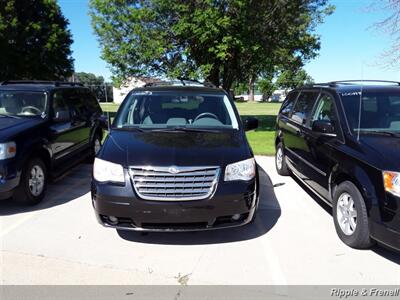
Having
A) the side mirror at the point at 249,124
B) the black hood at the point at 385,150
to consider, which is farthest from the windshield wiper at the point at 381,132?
the side mirror at the point at 249,124

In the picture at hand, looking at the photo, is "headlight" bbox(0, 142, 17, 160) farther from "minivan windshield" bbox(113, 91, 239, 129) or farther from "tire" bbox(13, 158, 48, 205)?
"minivan windshield" bbox(113, 91, 239, 129)

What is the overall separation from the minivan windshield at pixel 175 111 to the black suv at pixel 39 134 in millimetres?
1400

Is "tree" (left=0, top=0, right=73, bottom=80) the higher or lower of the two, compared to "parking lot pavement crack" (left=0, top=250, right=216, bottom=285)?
higher

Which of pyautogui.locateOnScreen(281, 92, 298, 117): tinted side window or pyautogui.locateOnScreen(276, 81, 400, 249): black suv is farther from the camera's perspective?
pyautogui.locateOnScreen(281, 92, 298, 117): tinted side window

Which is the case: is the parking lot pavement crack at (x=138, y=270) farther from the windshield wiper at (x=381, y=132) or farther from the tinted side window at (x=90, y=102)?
the tinted side window at (x=90, y=102)

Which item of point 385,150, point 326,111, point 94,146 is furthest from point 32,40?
point 385,150

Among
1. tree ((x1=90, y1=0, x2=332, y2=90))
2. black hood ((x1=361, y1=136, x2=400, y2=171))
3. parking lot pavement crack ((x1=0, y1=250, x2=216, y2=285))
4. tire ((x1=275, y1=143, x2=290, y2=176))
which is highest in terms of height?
tree ((x1=90, y1=0, x2=332, y2=90))

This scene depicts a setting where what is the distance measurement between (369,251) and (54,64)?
90.7 feet

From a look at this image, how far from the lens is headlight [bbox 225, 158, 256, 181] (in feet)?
13.6

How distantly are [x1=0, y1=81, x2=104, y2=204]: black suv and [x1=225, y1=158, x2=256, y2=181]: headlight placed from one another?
2.98 metres

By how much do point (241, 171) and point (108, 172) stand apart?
1424mm

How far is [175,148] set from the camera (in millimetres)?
4324

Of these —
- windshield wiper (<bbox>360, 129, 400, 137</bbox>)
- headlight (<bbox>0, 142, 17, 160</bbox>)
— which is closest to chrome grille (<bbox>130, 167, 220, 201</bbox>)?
windshield wiper (<bbox>360, 129, 400, 137</bbox>)
